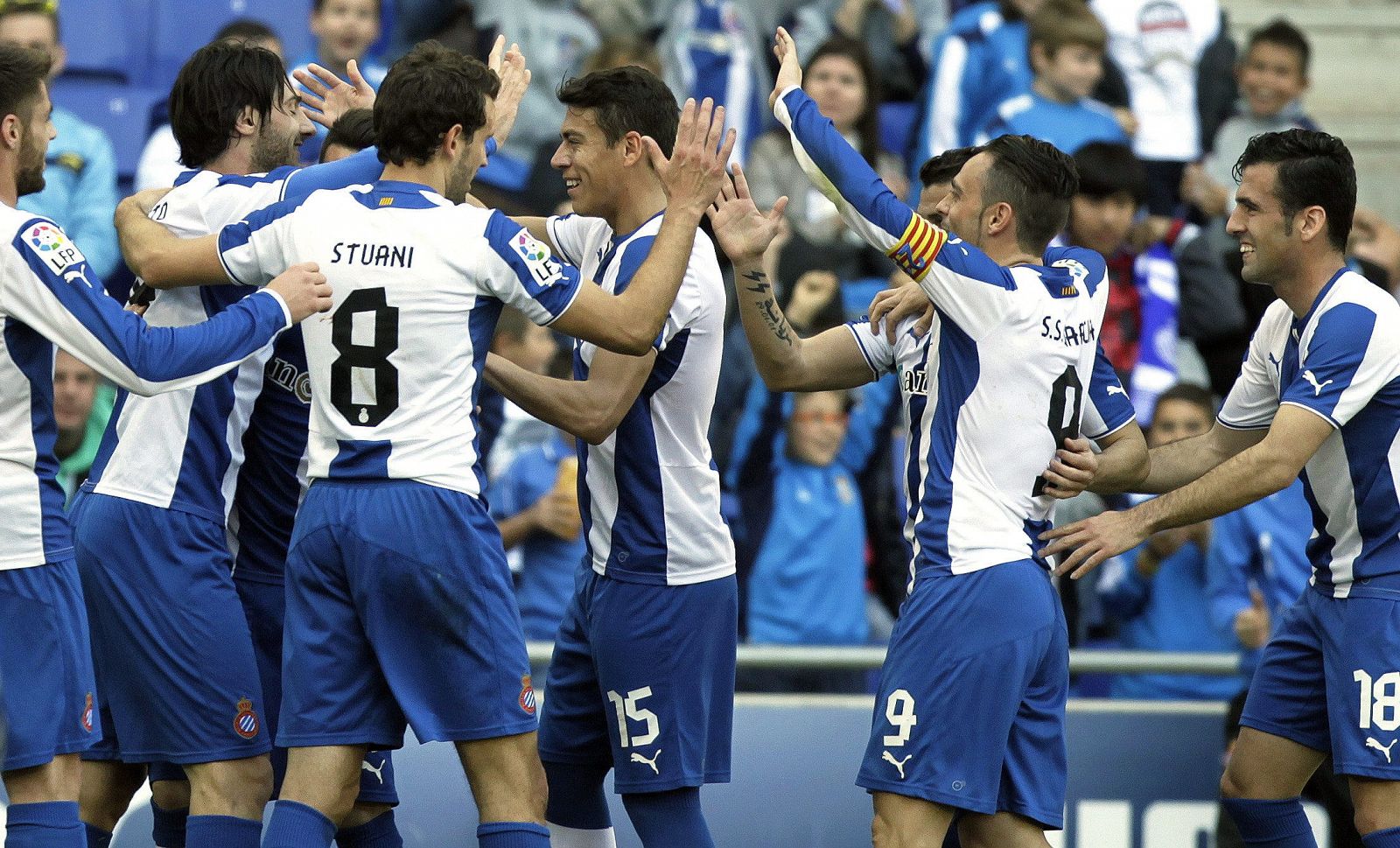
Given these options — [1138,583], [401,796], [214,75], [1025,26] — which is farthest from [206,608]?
[1025,26]

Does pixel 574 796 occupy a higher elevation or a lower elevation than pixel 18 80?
lower

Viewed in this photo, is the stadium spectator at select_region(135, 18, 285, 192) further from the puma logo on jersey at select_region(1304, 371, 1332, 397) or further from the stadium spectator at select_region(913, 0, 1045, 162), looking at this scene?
the puma logo on jersey at select_region(1304, 371, 1332, 397)

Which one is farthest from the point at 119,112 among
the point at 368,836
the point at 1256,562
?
the point at 1256,562

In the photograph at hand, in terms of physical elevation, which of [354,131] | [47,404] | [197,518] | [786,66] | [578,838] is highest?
[786,66]

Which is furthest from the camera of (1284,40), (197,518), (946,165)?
(1284,40)

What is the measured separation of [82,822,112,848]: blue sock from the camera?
5910mm

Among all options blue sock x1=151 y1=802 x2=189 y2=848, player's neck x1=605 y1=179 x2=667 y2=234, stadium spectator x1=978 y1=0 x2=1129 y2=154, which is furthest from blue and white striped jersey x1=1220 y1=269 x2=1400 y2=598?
stadium spectator x1=978 y1=0 x2=1129 y2=154

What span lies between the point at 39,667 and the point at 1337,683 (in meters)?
3.92

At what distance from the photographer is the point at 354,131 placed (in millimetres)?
6293

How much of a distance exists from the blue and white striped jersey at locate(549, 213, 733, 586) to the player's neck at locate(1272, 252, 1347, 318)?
186 centimetres

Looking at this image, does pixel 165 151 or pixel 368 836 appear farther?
pixel 165 151

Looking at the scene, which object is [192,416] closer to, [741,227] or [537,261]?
[537,261]

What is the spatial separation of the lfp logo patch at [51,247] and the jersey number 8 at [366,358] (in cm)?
73

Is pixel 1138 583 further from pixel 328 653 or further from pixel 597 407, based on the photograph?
pixel 328 653
